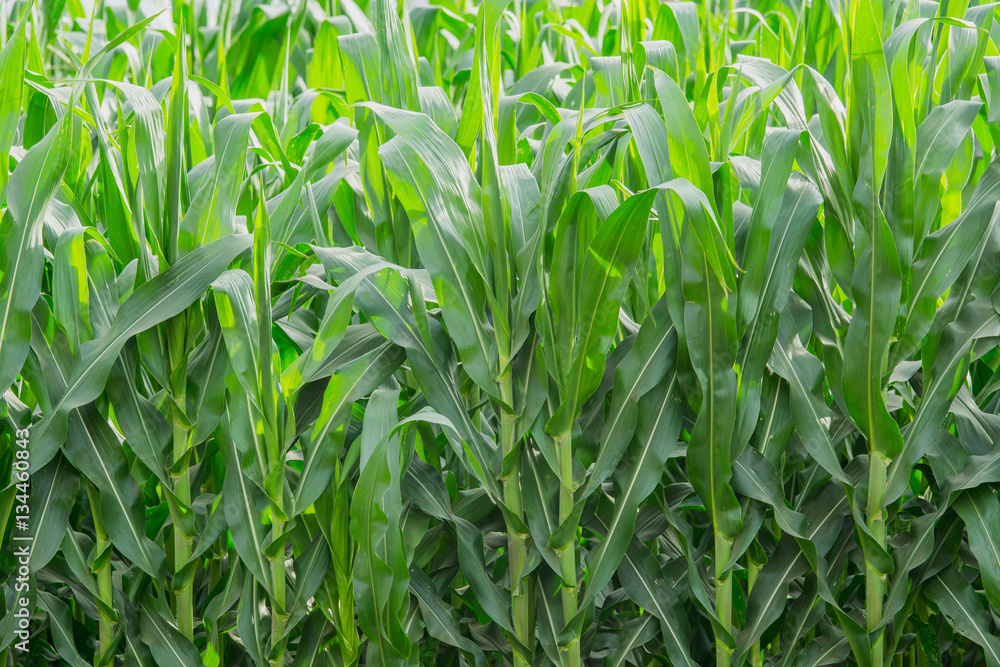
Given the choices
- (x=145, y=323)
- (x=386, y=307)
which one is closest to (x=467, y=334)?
(x=386, y=307)

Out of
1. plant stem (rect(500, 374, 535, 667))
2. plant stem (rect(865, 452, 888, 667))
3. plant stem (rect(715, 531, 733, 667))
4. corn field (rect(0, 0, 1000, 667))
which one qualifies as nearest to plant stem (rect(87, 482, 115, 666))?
corn field (rect(0, 0, 1000, 667))

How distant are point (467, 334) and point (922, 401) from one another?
646 millimetres

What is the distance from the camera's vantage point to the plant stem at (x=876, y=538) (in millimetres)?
1095

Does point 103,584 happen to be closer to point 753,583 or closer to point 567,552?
point 567,552

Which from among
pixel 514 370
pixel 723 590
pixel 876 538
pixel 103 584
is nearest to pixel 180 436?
pixel 103 584

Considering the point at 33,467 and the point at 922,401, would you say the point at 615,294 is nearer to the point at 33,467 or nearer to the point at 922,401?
the point at 922,401

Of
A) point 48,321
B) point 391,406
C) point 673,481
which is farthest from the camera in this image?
point 673,481

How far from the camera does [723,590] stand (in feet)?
3.65

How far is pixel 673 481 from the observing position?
4.26 ft

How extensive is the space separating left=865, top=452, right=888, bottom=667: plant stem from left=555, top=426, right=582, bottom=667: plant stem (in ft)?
1.41

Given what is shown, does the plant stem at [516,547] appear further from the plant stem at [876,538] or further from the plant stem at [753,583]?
the plant stem at [876,538]

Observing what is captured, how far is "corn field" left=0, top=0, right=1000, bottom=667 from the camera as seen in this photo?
3.35ft

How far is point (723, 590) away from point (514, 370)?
0.44 m


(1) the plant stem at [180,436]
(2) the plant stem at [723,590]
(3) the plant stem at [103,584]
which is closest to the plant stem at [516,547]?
(2) the plant stem at [723,590]
